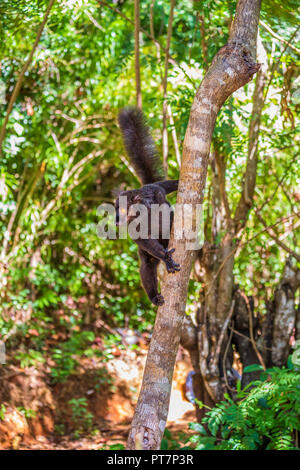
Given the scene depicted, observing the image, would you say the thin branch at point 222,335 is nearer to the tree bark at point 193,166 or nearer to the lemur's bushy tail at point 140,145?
the lemur's bushy tail at point 140,145

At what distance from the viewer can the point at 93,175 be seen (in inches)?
295

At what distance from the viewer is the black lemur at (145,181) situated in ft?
12.1

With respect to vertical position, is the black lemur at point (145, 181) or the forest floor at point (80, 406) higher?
the black lemur at point (145, 181)

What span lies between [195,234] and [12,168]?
13.8 feet

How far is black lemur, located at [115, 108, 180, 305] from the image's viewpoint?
3680 mm

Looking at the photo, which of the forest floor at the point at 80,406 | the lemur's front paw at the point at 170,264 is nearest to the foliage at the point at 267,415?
the forest floor at the point at 80,406

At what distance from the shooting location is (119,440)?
5.46 m

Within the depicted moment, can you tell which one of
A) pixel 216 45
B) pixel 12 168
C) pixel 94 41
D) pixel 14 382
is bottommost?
pixel 14 382

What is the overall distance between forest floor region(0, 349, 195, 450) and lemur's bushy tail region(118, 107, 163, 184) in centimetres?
252

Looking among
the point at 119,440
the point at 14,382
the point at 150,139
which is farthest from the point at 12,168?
the point at 119,440

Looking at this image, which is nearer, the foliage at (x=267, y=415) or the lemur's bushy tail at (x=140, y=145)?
the foliage at (x=267, y=415)

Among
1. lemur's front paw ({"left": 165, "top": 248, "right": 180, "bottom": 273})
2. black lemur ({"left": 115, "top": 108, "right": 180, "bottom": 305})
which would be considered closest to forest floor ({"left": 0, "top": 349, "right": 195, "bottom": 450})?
black lemur ({"left": 115, "top": 108, "right": 180, "bottom": 305})

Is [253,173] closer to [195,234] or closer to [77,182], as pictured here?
[195,234]

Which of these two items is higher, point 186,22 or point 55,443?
point 186,22
